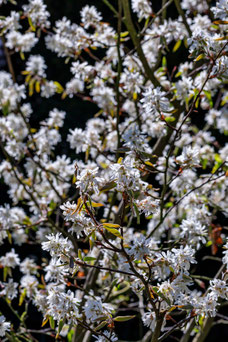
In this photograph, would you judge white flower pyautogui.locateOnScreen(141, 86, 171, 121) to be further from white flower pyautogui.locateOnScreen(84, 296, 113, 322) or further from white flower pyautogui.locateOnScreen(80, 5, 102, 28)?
white flower pyautogui.locateOnScreen(80, 5, 102, 28)

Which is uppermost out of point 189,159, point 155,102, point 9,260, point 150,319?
point 155,102

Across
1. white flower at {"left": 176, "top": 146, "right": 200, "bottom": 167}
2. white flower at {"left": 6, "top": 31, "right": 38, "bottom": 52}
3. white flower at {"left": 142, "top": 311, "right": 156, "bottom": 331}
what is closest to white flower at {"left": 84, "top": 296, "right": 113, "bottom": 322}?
white flower at {"left": 142, "top": 311, "right": 156, "bottom": 331}

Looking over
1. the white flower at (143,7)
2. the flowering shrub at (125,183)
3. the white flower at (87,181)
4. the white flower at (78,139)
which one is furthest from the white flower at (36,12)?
the white flower at (87,181)

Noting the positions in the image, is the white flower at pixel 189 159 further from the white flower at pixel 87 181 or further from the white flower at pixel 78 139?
the white flower at pixel 78 139

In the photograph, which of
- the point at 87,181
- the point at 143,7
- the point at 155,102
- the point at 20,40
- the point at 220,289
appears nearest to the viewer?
the point at 87,181

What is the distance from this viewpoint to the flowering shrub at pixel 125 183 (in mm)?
1055

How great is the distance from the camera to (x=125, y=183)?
0.95 m

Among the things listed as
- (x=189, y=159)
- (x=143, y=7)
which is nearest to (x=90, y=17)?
(x=143, y=7)

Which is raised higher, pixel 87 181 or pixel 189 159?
pixel 189 159

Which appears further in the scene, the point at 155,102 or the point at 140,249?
the point at 155,102

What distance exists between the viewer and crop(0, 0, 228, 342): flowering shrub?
1055 millimetres

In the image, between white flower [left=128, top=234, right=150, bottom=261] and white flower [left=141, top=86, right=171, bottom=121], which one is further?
white flower [left=141, top=86, right=171, bottom=121]

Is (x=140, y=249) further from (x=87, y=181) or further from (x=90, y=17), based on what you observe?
(x=90, y=17)

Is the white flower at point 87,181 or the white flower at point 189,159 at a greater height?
the white flower at point 189,159
